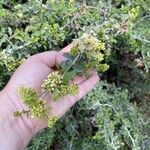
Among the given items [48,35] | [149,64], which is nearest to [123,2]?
[149,64]

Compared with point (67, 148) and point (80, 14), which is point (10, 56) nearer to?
point (80, 14)

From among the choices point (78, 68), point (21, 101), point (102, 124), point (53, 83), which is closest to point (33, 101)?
point (53, 83)

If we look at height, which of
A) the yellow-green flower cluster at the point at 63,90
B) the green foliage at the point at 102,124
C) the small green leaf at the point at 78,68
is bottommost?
the green foliage at the point at 102,124

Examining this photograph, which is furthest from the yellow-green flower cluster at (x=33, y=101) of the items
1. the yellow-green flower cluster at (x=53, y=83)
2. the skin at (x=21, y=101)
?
the skin at (x=21, y=101)

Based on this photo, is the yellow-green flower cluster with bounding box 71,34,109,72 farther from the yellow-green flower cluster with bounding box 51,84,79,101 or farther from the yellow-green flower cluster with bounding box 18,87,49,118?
the yellow-green flower cluster with bounding box 18,87,49,118

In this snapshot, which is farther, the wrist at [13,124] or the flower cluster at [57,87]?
the wrist at [13,124]

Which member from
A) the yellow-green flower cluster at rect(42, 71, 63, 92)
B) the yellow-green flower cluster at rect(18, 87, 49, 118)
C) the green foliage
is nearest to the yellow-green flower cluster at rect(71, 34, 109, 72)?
the yellow-green flower cluster at rect(42, 71, 63, 92)

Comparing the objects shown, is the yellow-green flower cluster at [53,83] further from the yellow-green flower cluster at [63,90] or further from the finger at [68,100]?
the finger at [68,100]
